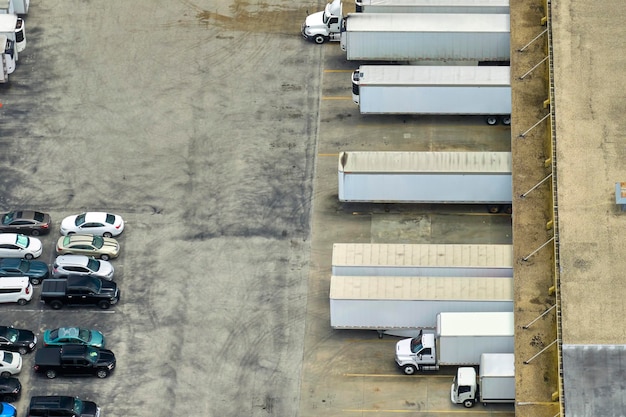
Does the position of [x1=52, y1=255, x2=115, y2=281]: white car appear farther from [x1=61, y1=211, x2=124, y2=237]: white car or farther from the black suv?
the black suv

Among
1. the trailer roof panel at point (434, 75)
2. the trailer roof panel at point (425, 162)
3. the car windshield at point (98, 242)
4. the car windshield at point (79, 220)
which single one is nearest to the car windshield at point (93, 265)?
the car windshield at point (98, 242)

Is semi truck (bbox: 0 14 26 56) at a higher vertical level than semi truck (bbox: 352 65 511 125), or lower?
higher

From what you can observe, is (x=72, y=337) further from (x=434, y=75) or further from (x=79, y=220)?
(x=434, y=75)

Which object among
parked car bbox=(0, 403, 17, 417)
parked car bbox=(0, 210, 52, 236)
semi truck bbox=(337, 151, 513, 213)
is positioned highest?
semi truck bbox=(337, 151, 513, 213)

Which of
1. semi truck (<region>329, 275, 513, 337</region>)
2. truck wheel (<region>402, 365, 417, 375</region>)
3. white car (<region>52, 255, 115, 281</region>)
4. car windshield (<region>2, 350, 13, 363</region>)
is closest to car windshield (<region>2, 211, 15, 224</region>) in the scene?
white car (<region>52, 255, 115, 281</region>)

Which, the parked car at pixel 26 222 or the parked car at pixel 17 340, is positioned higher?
the parked car at pixel 26 222

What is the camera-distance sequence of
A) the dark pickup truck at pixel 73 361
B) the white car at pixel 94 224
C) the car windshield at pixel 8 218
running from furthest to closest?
the car windshield at pixel 8 218
the white car at pixel 94 224
the dark pickup truck at pixel 73 361

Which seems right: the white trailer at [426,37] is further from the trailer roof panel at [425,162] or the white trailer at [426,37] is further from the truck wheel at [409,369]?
the truck wheel at [409,369]

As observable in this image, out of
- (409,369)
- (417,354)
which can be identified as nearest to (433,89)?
(417,354)
